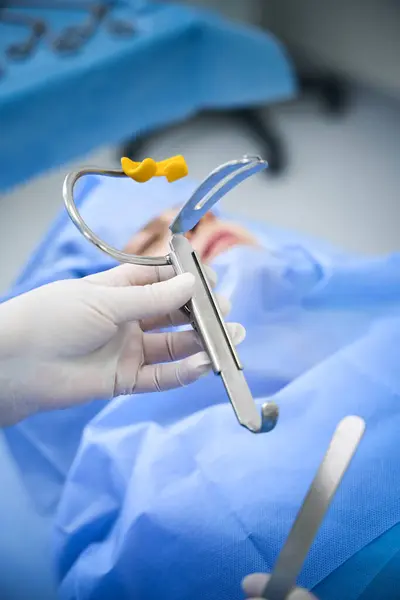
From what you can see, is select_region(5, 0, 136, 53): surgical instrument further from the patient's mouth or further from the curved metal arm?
the curved metal arm

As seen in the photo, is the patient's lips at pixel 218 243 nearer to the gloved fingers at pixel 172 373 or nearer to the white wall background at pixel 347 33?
the gloved fingers at pixel 172 373

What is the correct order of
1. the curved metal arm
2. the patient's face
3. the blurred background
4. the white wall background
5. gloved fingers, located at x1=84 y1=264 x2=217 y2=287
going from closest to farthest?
the curved metal arm, gloved fingers, located at x1=84 y1=264 x2=217 y2=287, the patient's face, the blurred background, the white wall background

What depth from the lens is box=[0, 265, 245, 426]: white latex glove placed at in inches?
29.5

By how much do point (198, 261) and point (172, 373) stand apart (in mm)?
152

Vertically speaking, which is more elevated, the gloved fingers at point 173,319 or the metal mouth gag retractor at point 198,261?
the metal mouth gag retractor at point 198,261

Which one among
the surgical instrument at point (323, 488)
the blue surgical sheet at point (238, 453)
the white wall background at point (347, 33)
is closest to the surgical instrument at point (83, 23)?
the blue surgical sheet at point (238, 453)

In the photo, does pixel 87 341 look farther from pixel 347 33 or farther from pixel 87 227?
pixel 347 33

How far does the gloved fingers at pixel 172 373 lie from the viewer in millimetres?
759

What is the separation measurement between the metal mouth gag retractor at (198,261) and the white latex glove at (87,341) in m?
0.03

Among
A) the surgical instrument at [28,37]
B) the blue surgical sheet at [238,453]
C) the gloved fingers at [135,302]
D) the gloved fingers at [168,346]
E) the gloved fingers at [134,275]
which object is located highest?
the gloved fingers at [135,302]

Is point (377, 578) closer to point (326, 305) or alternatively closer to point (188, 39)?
point (326, 305)

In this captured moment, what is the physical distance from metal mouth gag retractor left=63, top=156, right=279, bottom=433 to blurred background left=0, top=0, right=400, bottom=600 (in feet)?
2.00

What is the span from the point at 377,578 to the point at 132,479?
15.2 inches

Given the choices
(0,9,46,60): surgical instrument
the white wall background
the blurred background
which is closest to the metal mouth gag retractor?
the blurred background
